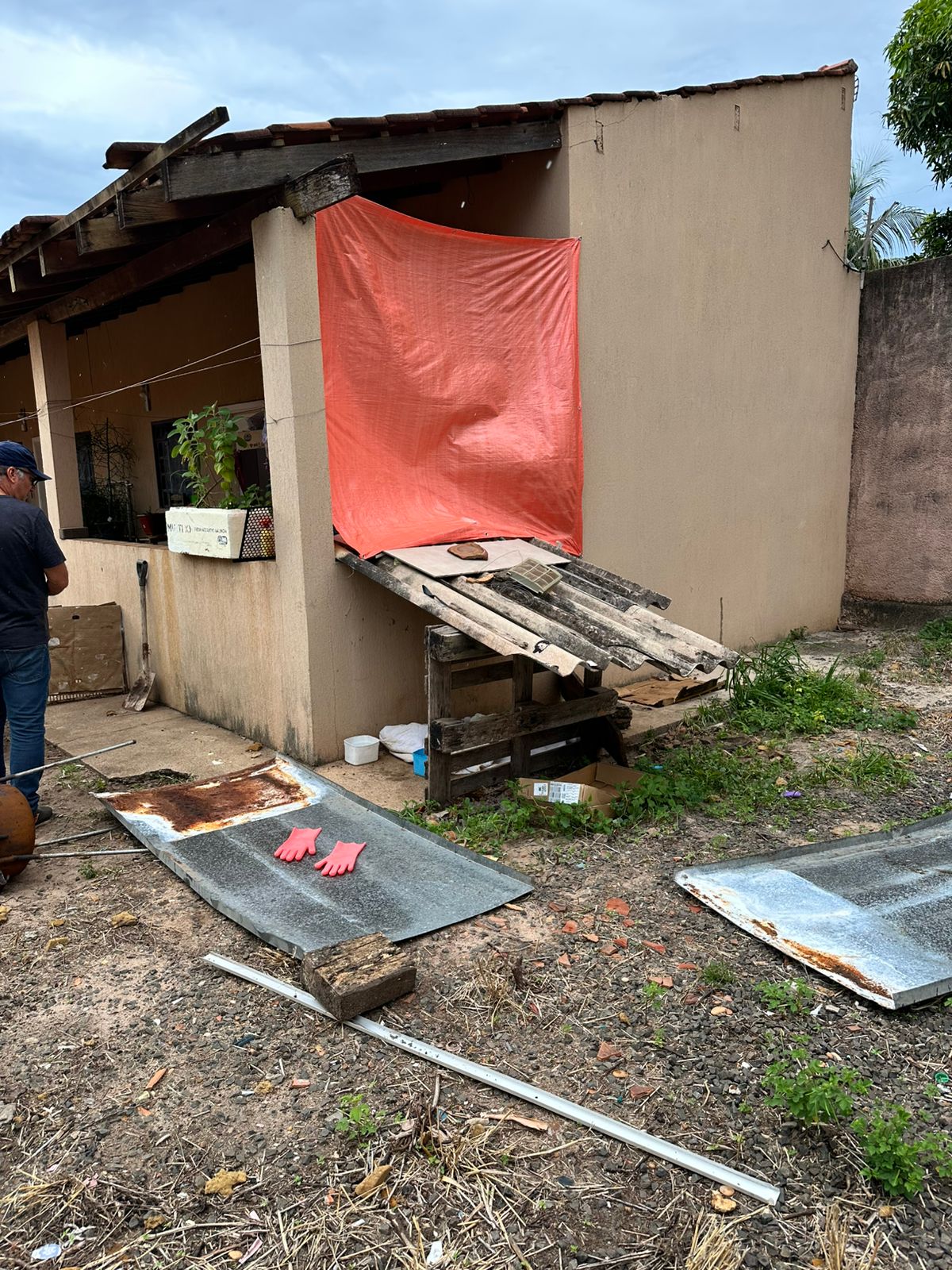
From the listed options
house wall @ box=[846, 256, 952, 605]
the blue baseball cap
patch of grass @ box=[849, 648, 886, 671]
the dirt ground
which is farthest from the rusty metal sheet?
house wall @ box=[846, 256, 952, 605]

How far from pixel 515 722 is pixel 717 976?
2039mm

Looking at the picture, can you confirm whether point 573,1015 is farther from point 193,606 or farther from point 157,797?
point 193,606

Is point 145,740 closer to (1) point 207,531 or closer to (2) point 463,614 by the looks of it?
(1) point 207,531

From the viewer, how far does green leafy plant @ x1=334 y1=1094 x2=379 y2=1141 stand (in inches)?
105

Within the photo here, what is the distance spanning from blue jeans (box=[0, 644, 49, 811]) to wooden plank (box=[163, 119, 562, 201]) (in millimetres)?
2514

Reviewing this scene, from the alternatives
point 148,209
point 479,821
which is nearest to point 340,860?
point 479,821

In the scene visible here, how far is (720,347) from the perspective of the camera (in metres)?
7.91

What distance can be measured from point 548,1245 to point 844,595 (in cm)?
864

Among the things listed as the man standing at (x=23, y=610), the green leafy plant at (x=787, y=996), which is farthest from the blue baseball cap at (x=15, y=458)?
the green leafy plant at (x=787, y=996)

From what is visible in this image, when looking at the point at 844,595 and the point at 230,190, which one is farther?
the point at 844,595

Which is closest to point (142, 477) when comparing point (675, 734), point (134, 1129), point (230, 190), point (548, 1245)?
point (230, 190)

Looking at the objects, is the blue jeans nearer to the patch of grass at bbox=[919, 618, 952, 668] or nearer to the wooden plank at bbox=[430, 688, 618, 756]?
the wooden plank at bbox=[430, 688, 618, 756]

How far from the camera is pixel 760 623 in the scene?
894 centimetres

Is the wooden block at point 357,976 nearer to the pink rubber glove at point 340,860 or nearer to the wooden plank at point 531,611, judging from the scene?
the pink rubber glove at point 340,860
